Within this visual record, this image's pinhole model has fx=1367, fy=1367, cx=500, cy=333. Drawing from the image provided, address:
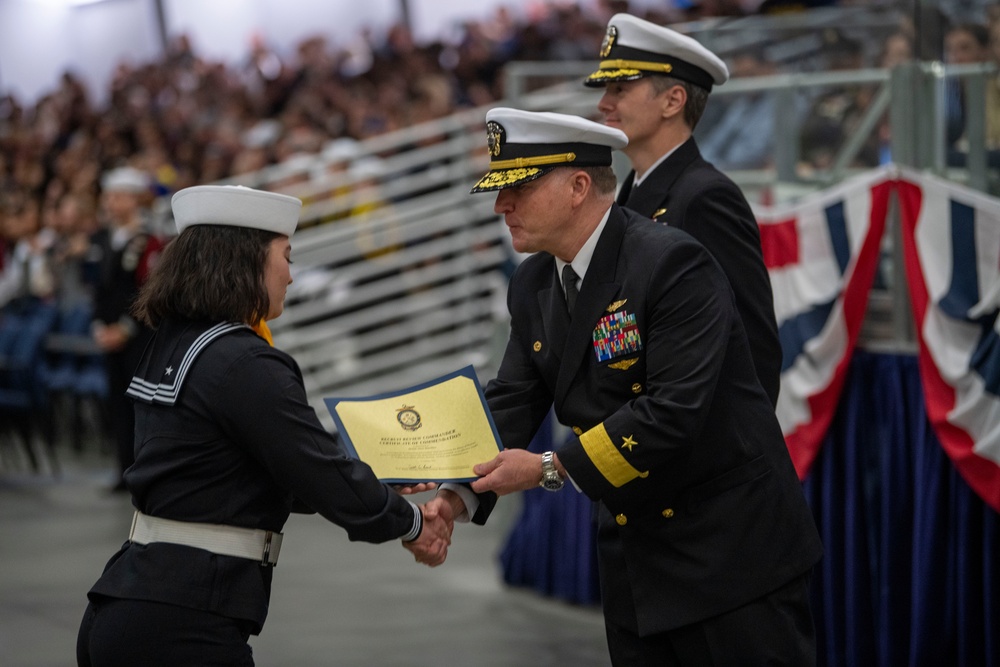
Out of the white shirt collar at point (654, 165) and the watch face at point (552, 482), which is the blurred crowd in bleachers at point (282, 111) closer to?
the white shirt collar at point (654, 165)

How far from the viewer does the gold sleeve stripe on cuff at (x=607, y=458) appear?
7.81 feet

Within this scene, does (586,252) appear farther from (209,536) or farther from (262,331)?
(209,536)

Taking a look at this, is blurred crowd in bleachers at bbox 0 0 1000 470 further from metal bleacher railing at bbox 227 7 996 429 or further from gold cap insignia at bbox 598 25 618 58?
gold cap insignia at bbox 598 25 618 58

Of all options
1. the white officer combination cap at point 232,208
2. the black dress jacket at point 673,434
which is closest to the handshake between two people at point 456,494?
the black dress jacket at point 673,434

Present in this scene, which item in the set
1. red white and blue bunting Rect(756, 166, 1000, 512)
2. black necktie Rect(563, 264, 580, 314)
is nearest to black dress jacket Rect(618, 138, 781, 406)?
black necktie Rect(563, 264, 580, 314)

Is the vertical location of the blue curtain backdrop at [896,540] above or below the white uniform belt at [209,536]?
below

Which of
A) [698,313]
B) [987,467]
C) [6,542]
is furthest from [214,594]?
[6,542]

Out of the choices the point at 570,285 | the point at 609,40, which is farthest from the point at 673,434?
the point at 609,40

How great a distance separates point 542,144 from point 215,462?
0.83 m

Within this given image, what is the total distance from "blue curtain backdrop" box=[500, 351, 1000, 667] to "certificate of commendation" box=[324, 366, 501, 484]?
75.2 inches

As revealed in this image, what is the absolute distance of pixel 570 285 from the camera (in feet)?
8.52

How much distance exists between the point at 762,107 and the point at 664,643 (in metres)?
2.64

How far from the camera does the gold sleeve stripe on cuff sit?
2.38m

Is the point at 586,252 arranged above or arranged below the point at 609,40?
below
